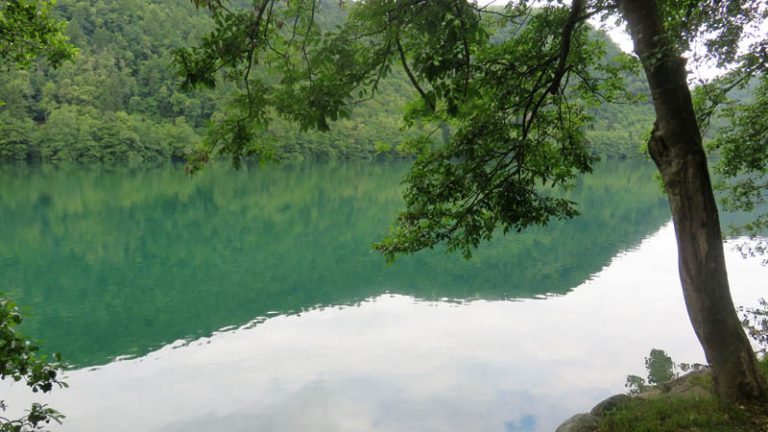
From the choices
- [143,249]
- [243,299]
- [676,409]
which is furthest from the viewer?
[143,249]

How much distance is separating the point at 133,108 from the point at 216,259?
235ft

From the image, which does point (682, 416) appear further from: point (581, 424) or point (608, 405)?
point (608, 405)

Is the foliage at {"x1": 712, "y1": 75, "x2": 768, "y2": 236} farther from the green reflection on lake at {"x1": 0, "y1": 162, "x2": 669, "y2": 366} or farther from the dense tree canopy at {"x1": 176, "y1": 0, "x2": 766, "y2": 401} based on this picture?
the green reflection on lake at {"x1": 0, "y1": 162, "x2": 669, "y2": 366}

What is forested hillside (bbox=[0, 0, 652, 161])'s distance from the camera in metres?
67.4

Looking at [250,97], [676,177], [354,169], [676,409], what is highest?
[250,97]

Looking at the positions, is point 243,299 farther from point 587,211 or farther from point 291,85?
point 587,211

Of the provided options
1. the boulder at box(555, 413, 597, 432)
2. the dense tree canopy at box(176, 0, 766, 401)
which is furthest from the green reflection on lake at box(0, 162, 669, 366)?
the boulder at box(555, 413, 597, 432)

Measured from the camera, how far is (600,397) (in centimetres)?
1018

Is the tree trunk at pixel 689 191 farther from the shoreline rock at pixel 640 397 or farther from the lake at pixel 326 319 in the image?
the lake at pixel 326 319

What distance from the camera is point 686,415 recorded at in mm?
5504

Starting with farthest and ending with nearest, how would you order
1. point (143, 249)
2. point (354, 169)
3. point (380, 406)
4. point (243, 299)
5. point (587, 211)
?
point (354, 169) < point (587, 211) < point (143, 249) < point (243, 299) < point (380, 406)

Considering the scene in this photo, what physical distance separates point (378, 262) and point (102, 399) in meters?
13.7

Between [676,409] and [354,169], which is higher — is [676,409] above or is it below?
above

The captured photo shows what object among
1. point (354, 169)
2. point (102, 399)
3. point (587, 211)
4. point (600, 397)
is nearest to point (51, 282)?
point (102, 399)
